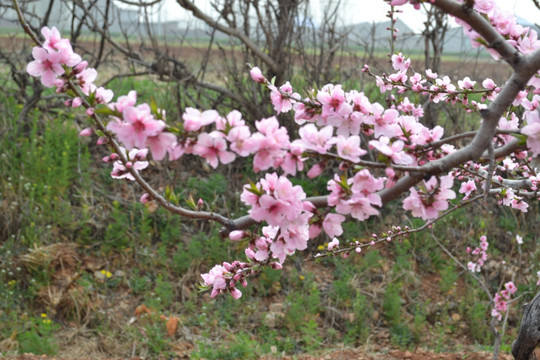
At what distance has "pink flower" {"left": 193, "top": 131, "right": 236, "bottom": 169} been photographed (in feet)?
3.79

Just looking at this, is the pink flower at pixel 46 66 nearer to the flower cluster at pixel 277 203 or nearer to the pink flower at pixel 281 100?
the flower cluster at pixel 277 203

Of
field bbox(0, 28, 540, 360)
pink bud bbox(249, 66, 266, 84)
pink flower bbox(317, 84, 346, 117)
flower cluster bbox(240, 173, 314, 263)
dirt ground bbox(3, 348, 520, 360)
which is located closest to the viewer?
flower cluster bbox(240, 173, 314, 263)

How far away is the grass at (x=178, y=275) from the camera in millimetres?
4008

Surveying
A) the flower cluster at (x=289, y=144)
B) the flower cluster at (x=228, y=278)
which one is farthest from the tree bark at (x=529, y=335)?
the flower cluster at (x=228, y=278)

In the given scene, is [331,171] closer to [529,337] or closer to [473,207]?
[473,207]

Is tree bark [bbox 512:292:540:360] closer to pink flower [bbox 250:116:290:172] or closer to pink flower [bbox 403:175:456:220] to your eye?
pink flower [bbox 403:175:456:220]

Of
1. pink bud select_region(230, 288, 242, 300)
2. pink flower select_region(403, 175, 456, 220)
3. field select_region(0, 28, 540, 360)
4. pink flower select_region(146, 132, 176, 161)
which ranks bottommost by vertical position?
field select_region(0, 28, 540, 360)

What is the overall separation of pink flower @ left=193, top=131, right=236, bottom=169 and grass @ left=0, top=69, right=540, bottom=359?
2510mm

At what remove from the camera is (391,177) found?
129 centimetres

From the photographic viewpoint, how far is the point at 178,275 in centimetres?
469

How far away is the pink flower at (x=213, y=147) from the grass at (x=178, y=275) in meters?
2.51

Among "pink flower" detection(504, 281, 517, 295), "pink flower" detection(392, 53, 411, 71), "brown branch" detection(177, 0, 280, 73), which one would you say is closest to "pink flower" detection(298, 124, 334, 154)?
"pink flower" detection(392, 53, 411, 71)

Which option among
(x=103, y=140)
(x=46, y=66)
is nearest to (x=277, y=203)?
(x=103, y=140)

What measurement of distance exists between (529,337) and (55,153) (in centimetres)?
441
